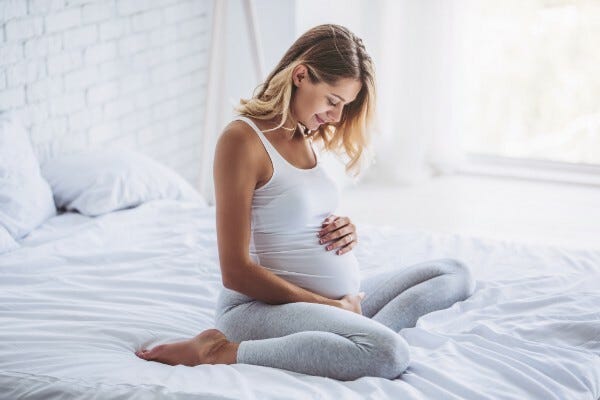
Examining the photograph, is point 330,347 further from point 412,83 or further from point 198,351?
point 412,83

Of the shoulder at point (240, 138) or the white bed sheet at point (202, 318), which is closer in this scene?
the white bed sheet at point (202, 318)

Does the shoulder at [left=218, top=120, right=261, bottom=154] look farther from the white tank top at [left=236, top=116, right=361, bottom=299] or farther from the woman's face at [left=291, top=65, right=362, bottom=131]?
the woman's face at [left=291, top=65, right=362, bottom=131]

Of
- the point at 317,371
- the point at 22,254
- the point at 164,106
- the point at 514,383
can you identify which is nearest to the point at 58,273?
the point at 22,254

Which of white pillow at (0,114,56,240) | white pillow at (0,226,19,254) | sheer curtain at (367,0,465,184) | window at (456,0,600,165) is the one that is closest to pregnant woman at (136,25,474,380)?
white pillow at (0,226,19,254)

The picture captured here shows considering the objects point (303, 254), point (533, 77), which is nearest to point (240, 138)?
point (303, 254)

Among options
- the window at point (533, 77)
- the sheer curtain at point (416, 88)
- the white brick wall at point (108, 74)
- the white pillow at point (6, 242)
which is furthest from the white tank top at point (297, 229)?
the window at point (533, 77)

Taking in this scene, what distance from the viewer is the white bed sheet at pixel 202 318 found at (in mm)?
1678

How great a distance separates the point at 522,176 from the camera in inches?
185

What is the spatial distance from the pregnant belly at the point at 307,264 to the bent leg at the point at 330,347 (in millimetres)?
154

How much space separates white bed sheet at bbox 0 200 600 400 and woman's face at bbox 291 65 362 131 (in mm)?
509

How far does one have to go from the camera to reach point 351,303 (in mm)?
2008

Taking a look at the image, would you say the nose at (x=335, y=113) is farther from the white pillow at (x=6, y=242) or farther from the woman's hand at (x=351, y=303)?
the white pillow at (x=6, y=242)

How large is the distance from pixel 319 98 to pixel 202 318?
0.59m

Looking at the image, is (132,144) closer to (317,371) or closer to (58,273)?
(58,273)
